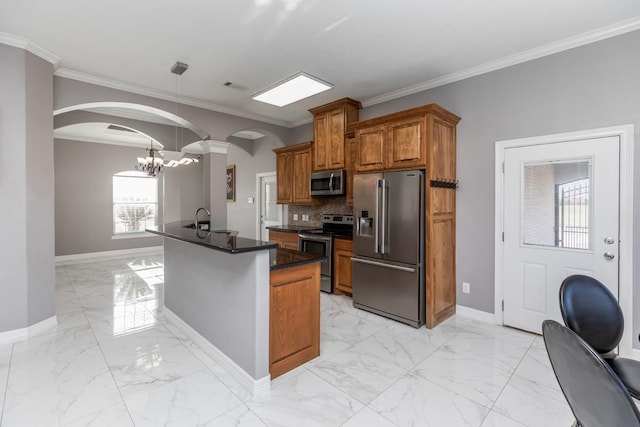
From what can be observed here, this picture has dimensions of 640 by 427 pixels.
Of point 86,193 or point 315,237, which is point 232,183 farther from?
point 315,237

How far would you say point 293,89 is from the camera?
3.30 m

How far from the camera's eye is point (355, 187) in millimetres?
3748

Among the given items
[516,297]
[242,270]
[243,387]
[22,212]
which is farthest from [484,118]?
[22,212]

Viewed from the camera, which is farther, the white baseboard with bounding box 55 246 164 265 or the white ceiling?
the white baseboard with bounding box 55 246 164 265

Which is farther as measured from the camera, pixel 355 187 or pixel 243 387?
pixel 355 187

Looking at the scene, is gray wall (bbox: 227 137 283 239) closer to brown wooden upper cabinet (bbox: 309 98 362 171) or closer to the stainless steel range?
brown wooden upper cabinet (bbox: 309 98 362 171)

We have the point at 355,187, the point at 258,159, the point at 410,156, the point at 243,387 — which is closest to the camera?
the point at 243,387

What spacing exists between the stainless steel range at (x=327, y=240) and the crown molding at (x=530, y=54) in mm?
2002

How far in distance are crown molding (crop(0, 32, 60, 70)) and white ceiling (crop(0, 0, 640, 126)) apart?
0.09 ft

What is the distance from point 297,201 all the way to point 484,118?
3103 millimetres

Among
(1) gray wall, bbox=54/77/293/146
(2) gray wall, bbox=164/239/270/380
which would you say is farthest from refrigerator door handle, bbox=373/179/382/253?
(1) gray wall, bbox=54/77/293/146

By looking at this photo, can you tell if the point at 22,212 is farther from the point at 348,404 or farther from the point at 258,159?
the point at 258,159

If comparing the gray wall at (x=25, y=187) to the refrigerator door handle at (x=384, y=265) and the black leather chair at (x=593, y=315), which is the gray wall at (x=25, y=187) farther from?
the black leather chair at (x=593, y=315)

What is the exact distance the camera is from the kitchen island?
208 cm
